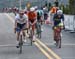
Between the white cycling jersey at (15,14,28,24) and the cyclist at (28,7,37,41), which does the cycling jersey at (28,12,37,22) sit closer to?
the cyclist at (28,7,37,41)

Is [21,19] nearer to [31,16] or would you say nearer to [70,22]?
[31,16]

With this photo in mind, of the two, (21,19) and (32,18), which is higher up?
(21,19)

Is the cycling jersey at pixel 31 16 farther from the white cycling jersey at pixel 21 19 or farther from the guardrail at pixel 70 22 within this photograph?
the guardrail at pixel 70 22

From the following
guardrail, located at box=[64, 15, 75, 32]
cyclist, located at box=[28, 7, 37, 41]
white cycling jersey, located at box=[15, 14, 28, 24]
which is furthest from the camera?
guardrail, located at box=[64, 15, 75, 32]

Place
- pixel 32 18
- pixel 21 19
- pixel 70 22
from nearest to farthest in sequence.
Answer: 1. pixel 21 19
2. pixel 32 18
3. pixel 70 22

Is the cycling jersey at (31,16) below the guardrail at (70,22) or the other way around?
the other way around

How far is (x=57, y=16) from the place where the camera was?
19.8m

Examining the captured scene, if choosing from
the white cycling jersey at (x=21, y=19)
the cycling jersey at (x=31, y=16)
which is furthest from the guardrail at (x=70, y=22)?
the white cycling jersey at (x=21, y=19)

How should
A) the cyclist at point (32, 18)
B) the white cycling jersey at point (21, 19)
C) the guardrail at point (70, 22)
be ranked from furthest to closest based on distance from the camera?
the guardrail at point (70, 22) → the cyclist at point (32, 18) → the white cycling jersey at point (21, 19)

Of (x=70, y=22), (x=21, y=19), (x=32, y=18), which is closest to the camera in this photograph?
(x=21, y=19)

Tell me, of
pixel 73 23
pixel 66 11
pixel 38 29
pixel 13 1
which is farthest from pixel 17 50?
pixel 13 1

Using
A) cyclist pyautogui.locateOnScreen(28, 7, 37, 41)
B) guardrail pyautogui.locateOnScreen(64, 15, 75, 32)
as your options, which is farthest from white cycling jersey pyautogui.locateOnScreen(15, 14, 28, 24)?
guardrail pyautogui.locateOnScreen(64, 15, 75, 32)

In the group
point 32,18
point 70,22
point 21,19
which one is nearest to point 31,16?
point 32,18

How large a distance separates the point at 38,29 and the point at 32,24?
3307 millimetres
